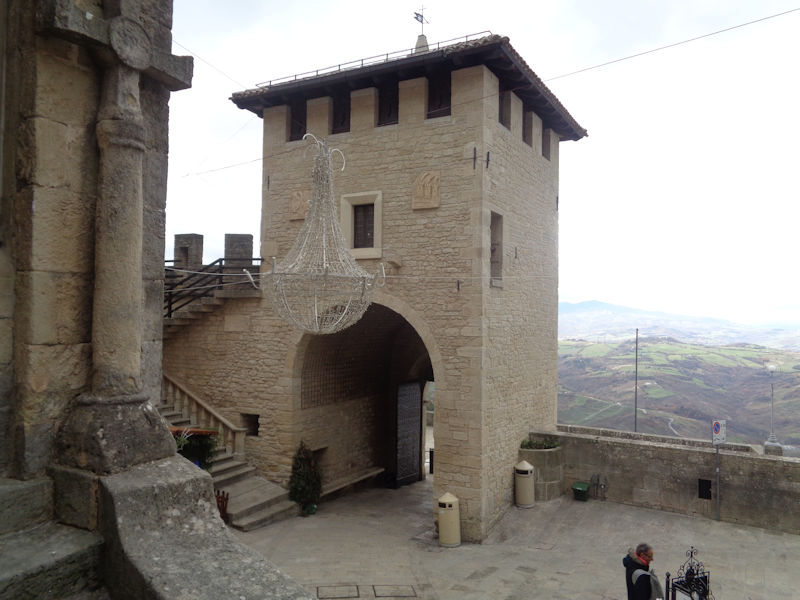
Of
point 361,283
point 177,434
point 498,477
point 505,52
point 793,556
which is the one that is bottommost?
point 793,556

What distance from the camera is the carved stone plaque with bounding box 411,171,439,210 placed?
11.7 metres

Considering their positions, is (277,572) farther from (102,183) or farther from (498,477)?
(498,477)

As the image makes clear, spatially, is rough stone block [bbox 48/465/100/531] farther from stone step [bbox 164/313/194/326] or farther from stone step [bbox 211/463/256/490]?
stone step [bbox 164/313/194/326]

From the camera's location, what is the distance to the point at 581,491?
1295 cm

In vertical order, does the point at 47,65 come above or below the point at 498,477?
above

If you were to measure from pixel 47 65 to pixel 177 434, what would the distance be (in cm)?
937

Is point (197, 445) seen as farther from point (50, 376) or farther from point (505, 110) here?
point (505, 110)

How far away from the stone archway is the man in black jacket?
7997mm

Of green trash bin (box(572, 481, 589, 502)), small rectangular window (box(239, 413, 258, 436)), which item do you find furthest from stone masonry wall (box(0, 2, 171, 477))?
green trash bin (box(572, 481, 589, 502))

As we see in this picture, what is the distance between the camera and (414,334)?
16.1 metres

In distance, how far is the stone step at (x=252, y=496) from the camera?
11.4 metres

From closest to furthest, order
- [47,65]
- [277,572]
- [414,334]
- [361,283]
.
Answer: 1. [277,572]
2. [47,65]
3. [361,283]
4. [414,334]

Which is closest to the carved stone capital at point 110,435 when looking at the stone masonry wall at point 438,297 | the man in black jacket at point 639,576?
the man in black jacket at point 639,576

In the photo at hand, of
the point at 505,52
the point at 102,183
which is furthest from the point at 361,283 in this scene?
the point at 102,183
